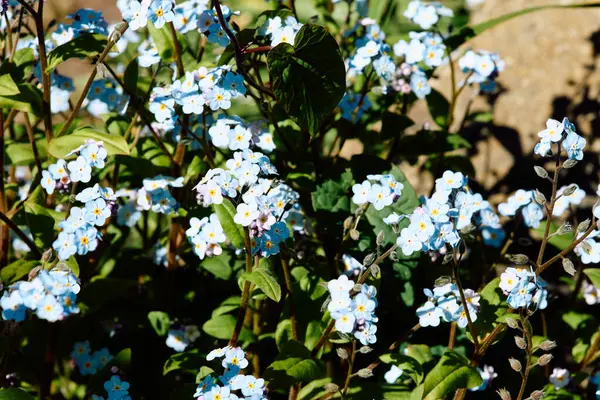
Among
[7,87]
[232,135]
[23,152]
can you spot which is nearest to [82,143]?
[7,87]

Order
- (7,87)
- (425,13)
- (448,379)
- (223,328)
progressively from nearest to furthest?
(448,379)
(7,87)
(223,328)
(425,13)

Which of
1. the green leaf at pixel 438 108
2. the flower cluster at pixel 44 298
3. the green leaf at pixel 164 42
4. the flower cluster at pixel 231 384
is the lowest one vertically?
the flower cluster at pixel 231 384

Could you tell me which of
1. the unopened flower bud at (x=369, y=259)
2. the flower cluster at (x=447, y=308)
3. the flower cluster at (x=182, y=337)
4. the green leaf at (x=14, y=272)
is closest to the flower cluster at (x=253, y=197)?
the unopened flower bud at (x=369, y=259)

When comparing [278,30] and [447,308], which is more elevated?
[278,30]

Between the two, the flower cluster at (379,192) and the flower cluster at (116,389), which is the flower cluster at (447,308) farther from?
the flower cluster at (116,389)

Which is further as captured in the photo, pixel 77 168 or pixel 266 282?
pixel 77 168

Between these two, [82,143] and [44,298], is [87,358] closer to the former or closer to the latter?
[82,143]
